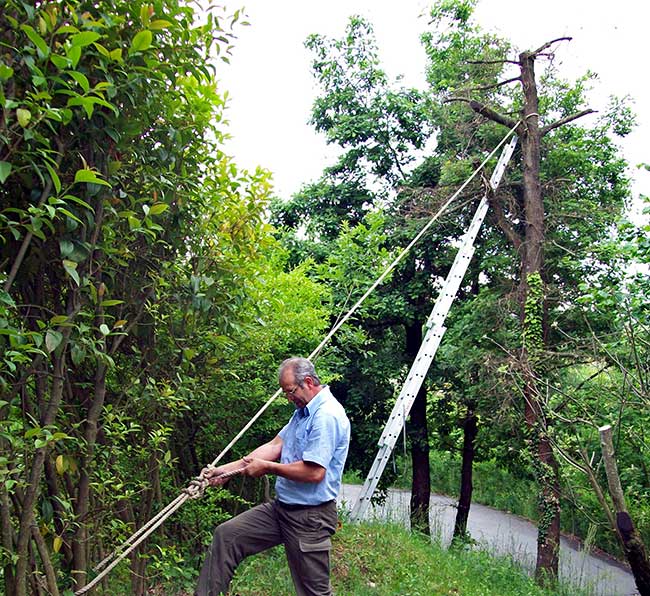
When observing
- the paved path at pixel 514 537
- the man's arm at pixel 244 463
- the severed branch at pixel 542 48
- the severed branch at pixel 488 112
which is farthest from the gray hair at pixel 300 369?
the severed branch at pixel 542 48

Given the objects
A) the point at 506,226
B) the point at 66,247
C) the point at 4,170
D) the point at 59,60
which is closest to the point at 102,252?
the point at 66,247

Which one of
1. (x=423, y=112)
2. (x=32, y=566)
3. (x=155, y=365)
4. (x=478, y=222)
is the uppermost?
(x=423, y=112)

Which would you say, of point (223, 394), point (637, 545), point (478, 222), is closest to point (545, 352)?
point (478, 222)

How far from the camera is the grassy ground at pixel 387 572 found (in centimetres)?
557

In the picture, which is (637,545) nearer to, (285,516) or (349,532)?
(349,532)

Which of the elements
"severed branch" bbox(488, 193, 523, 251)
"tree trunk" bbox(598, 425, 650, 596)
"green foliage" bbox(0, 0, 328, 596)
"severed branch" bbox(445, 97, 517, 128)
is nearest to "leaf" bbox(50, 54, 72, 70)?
"green foliage" bbox(0, 0, 328, 596)

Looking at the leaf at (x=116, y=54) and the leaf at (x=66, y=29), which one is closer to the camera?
the leaf at (x=66, y=29)

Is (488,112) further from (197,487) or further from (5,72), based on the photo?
(5,72)

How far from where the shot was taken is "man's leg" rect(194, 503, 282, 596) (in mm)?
3896

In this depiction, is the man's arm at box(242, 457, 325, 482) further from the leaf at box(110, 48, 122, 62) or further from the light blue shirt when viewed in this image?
the leaf at box(110, 48, 122, 62)

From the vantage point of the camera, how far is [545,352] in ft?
32.6

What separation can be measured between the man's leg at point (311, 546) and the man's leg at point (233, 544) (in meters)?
0.16

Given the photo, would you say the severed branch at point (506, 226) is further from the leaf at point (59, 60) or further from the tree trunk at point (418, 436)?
the leaf at point (59, 60)

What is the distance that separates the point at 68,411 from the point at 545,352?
8.13 meters
